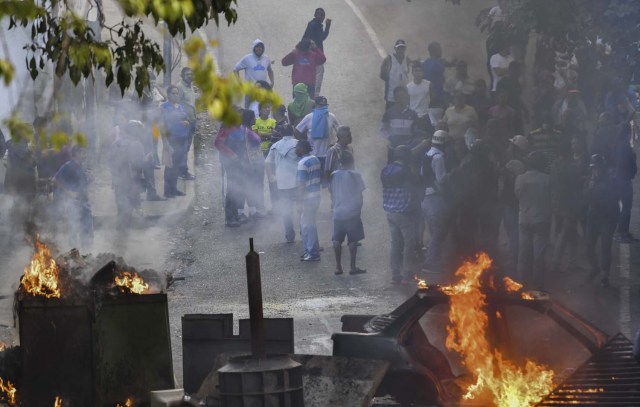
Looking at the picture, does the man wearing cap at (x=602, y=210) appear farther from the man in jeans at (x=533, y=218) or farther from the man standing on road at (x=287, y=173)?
the man standing on road at (x=287, y=173)

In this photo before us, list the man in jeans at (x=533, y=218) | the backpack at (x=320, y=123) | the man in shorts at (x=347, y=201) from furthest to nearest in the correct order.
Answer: the backpack at (x=320, y=123) < the man in shorts at (x=347, y=201) < the man in jeans at (x=533, y=218)

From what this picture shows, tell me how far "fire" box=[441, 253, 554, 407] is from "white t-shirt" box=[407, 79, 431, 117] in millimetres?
12039

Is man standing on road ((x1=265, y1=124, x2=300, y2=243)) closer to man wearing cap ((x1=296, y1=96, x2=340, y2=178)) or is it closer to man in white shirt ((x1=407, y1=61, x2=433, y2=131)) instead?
man wearing cap ((x1=296, y1=96, x2=340, y2=178))

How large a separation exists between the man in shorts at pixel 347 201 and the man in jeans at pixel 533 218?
2.17 m

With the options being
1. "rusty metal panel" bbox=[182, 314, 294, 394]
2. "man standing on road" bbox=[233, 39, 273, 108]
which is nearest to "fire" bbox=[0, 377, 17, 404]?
"rusty metal panel" bbox=[182, 314, 294, 394]

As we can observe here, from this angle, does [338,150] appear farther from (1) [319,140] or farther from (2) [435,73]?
(2) [435,73]

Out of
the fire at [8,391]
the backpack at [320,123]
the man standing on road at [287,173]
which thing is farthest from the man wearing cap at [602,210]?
the fire at [8,391]

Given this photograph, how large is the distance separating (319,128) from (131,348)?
10.3m

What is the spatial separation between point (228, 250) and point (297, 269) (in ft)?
4.88

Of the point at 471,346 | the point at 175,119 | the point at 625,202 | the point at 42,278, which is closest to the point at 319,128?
the point at 175,119

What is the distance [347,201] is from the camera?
16953 millimetres

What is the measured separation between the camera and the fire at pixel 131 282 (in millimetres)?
10492

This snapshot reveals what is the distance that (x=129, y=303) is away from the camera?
10195mm

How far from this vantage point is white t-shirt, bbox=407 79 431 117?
2170 centimetres
